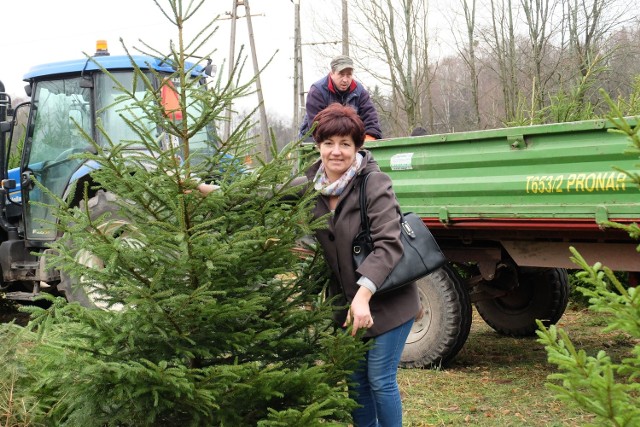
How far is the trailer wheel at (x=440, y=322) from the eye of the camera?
239 inches

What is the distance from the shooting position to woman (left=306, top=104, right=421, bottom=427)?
128 inches

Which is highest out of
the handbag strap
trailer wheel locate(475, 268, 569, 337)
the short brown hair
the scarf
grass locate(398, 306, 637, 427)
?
the short brown hair

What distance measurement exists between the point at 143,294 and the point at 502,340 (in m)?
5.36

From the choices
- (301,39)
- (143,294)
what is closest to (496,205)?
(143,294)

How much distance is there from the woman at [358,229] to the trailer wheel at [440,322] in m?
2.75

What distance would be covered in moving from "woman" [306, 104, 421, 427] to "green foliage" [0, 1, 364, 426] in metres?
0.12

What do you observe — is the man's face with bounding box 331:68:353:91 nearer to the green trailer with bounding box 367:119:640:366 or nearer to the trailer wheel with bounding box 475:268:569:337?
the green trailer with bounding box 367:119:640:366

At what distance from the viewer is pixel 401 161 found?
20.4 ft

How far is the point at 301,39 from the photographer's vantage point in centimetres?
2288

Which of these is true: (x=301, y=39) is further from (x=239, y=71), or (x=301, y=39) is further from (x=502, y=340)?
(x=239, y=71)

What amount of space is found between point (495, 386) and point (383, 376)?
106 inches

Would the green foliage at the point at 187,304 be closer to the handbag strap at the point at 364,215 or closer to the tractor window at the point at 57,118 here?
the handbag strap at the point at 364,215

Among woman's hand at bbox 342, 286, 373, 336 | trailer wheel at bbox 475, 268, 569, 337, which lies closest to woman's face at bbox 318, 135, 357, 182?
woman's hand at bbox 342, 286, 373, 336

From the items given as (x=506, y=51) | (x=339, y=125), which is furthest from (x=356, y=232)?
(x=506, y=51)
